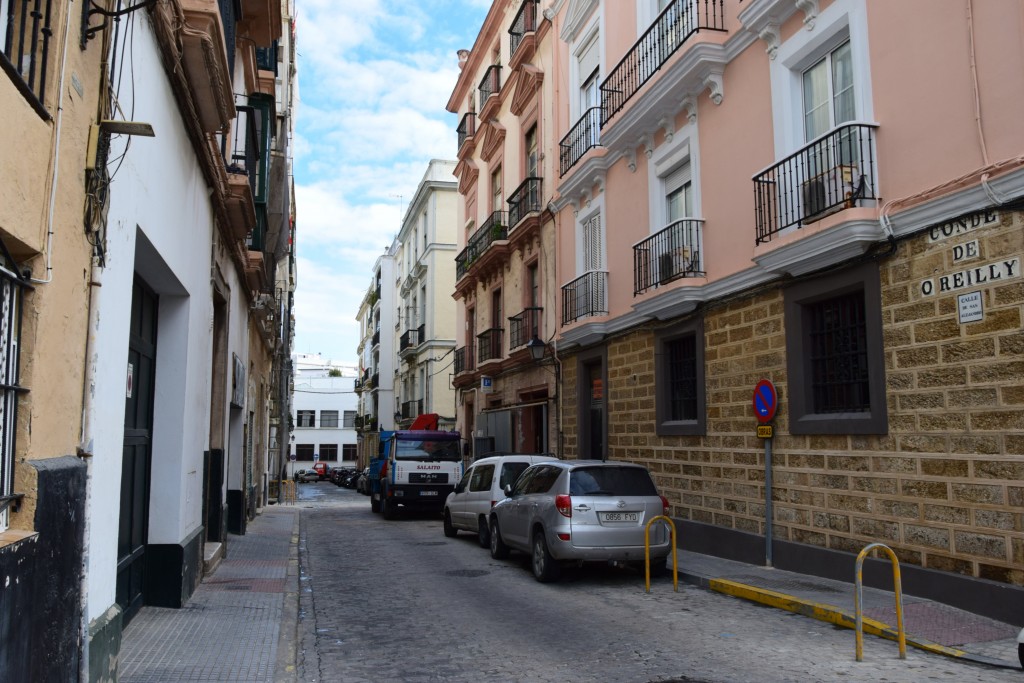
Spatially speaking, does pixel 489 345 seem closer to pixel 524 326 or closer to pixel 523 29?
pixel 524 326

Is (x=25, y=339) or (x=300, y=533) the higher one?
(x=25, y=339)

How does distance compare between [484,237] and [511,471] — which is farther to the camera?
[484,237]

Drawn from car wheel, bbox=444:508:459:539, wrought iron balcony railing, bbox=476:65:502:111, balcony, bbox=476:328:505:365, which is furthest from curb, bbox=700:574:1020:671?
wrought iron balcony railing, bbox=476:65:502:111

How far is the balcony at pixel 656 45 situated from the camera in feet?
41.1

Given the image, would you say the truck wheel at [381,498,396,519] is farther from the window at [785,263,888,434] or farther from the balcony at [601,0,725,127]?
the window at [785,263,888,434]

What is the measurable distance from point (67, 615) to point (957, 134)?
8.58m

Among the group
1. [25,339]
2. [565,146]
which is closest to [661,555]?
[25,339]

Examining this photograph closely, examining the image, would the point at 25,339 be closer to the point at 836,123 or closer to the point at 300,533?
the point at 836,123

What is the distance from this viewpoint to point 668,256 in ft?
44.6

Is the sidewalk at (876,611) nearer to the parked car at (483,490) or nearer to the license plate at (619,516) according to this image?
the license plate at (619,516)

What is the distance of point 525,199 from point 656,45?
831 centimetres

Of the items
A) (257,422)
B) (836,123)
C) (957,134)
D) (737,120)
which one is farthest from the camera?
(257,422)

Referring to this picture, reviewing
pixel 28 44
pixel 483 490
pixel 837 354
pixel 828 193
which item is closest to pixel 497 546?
pixel 483 490

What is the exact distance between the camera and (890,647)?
22.3 feet
